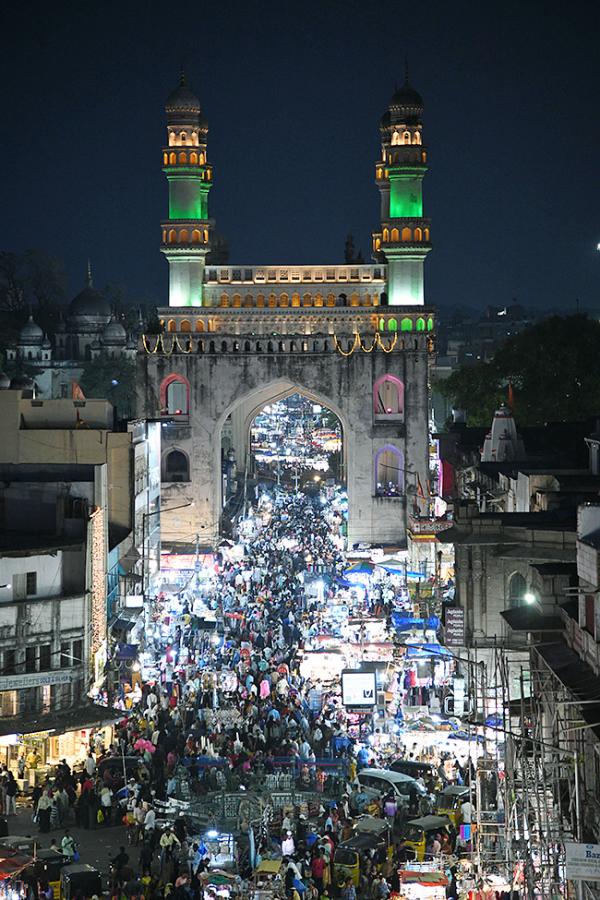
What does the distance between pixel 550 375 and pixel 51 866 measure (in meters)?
47.3

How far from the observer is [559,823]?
1806 centimetres

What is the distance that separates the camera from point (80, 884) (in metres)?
22.2

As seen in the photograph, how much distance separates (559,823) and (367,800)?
9.04m

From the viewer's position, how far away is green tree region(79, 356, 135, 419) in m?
115

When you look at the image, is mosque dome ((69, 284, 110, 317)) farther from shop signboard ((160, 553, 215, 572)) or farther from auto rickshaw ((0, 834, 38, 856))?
auto rickshaw ((0, 834, 38, 856))

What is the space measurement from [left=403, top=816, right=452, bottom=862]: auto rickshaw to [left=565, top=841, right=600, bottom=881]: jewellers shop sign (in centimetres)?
821

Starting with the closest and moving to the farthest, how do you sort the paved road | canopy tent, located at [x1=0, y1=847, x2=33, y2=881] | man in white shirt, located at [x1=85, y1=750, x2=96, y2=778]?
canopy tent, located at [x1=0, y1=847, x2=33, y2=881] → the paved road → man in white shirt, located at [x1=85, y1=750, x2=96, y2=778]

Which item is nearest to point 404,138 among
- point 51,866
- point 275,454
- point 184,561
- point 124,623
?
point 184,561

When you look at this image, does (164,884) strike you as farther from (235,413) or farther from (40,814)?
(235,413)

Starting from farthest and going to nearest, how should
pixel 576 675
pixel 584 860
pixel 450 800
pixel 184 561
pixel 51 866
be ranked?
pixel 184 561 → pixel 450 800 → pixel 51 866 → pixel 576 675 → pixel 584 860

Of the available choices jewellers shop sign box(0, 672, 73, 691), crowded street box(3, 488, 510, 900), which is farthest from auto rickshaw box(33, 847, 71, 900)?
jewellers shop sign box(0, 672, 73, 691)

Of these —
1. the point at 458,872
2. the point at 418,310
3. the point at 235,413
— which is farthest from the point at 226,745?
the point at 235,413

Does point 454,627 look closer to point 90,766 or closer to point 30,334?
point 90,766

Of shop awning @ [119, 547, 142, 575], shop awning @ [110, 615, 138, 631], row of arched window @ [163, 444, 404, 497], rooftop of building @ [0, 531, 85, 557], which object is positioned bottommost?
shop awning @ [110, 615, 138, 631]
